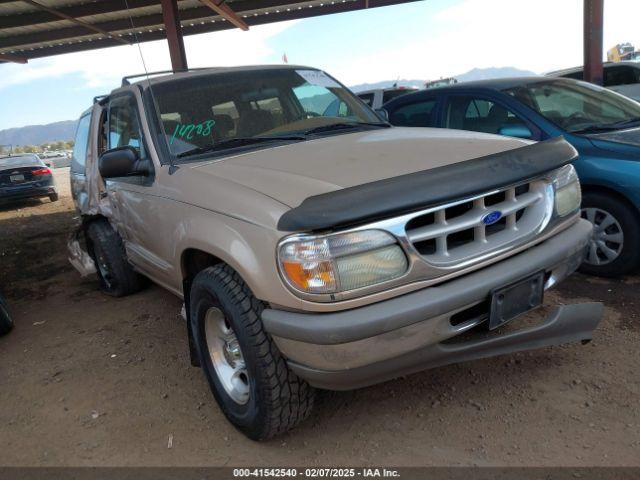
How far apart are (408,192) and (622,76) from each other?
35.5 feet

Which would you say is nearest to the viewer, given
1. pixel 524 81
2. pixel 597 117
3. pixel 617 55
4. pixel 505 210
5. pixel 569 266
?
pixel 505 210

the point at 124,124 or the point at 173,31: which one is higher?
the point at 173,31

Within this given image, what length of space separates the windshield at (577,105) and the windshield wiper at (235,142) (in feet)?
7.57

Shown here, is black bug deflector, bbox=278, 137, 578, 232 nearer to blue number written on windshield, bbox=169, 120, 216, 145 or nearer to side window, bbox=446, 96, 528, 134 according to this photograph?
blue number written on windshield, bbox=169, 120, 216, 145

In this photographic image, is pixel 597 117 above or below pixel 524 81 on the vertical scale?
below

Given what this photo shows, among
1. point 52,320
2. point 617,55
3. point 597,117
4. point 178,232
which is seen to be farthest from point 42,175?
point 617,55

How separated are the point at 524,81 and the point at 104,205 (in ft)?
12.7

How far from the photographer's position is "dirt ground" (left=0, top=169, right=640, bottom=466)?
2256 millimetres

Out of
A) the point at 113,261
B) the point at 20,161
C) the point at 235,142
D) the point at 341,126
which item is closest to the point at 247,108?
the point at 235,142

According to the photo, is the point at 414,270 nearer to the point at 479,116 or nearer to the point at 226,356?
the point at 226,356

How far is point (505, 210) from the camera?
221 centimetres

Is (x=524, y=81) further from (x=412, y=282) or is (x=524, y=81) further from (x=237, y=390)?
(x=237, y=390)

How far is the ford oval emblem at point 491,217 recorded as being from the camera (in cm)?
214

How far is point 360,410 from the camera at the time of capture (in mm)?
2607
